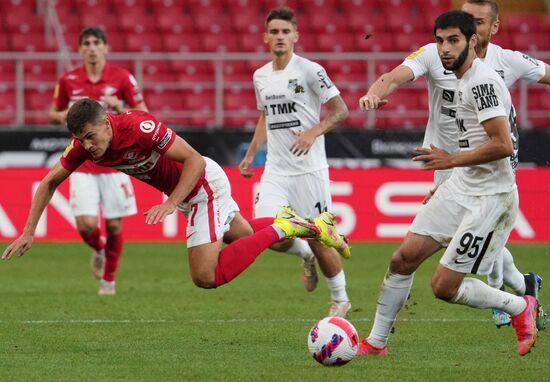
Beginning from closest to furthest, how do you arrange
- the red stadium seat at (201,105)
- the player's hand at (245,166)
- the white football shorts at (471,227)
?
1. the white football shorts at (471,227)
2. the player's hand at (245,166)
3. the red stadium seat at (201,105)

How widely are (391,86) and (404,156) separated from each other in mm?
9556

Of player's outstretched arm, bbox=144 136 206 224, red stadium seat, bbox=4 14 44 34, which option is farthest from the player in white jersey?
red stadium seat, bbox=4 14 44 34

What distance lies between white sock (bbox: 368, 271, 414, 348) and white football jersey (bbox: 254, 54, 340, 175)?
109 inches

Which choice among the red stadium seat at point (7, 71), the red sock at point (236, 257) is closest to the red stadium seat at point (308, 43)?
the red stadium seat at point (7, 71)

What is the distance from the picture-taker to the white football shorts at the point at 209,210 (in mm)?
8453

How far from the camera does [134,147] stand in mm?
7922

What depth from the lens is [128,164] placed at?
26.7ft

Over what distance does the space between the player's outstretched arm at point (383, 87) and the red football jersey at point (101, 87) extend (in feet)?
A: 13.9

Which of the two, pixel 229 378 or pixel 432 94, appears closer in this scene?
pixel 229 378

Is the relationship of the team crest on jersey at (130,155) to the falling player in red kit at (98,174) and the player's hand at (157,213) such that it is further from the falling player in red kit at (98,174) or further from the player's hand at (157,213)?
the falling player in red kit at (98,174)

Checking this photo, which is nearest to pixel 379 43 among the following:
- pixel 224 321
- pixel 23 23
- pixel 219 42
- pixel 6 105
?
pixel 219 42

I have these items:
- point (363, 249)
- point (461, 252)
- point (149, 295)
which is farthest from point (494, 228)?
point (363, 249)

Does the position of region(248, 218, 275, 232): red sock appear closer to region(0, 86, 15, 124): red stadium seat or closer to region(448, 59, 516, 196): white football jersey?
region(448, 59, 516, 196): white football jersey

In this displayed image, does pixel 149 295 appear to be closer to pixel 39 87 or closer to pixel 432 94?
pixel 432 94
